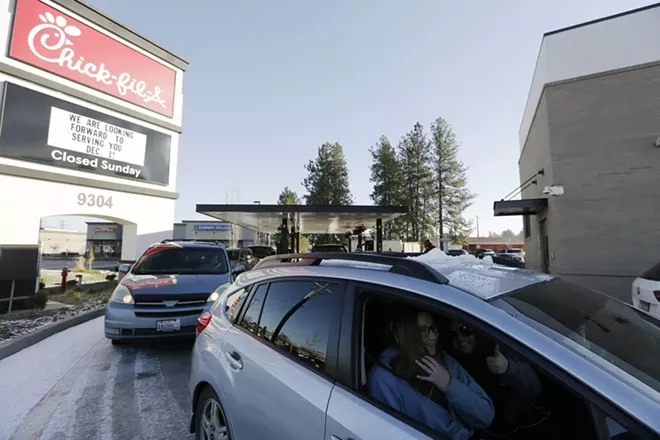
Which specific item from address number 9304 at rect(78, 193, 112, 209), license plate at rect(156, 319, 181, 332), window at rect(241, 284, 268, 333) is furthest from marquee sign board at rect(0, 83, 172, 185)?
window at rect(241, 284, 268, 333)

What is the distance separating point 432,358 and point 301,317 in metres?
0.78

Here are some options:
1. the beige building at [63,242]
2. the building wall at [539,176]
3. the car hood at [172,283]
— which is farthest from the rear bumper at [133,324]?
the beige building at [63,242]

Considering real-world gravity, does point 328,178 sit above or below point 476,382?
above

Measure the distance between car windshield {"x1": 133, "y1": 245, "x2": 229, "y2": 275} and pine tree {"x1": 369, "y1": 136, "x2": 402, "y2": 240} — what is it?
108ft

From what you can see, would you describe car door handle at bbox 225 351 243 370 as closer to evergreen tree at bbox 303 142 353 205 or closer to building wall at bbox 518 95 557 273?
building wall at bbox 518 95 557 273

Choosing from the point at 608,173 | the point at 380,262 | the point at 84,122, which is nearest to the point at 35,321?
the point at 380,262

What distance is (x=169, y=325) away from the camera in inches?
198

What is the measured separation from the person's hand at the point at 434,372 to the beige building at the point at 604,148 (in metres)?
10.1

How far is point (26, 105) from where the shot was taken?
10.9 meters

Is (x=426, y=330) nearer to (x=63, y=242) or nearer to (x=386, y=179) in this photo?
(x=386, y=179)

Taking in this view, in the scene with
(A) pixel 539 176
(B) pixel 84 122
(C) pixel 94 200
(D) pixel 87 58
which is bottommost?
(C) pixel 94 200

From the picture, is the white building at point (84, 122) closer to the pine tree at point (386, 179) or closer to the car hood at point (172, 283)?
the car hood at point (172, 283)

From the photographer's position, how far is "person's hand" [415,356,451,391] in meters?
1.53

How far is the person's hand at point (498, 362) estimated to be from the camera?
5.63 feet
